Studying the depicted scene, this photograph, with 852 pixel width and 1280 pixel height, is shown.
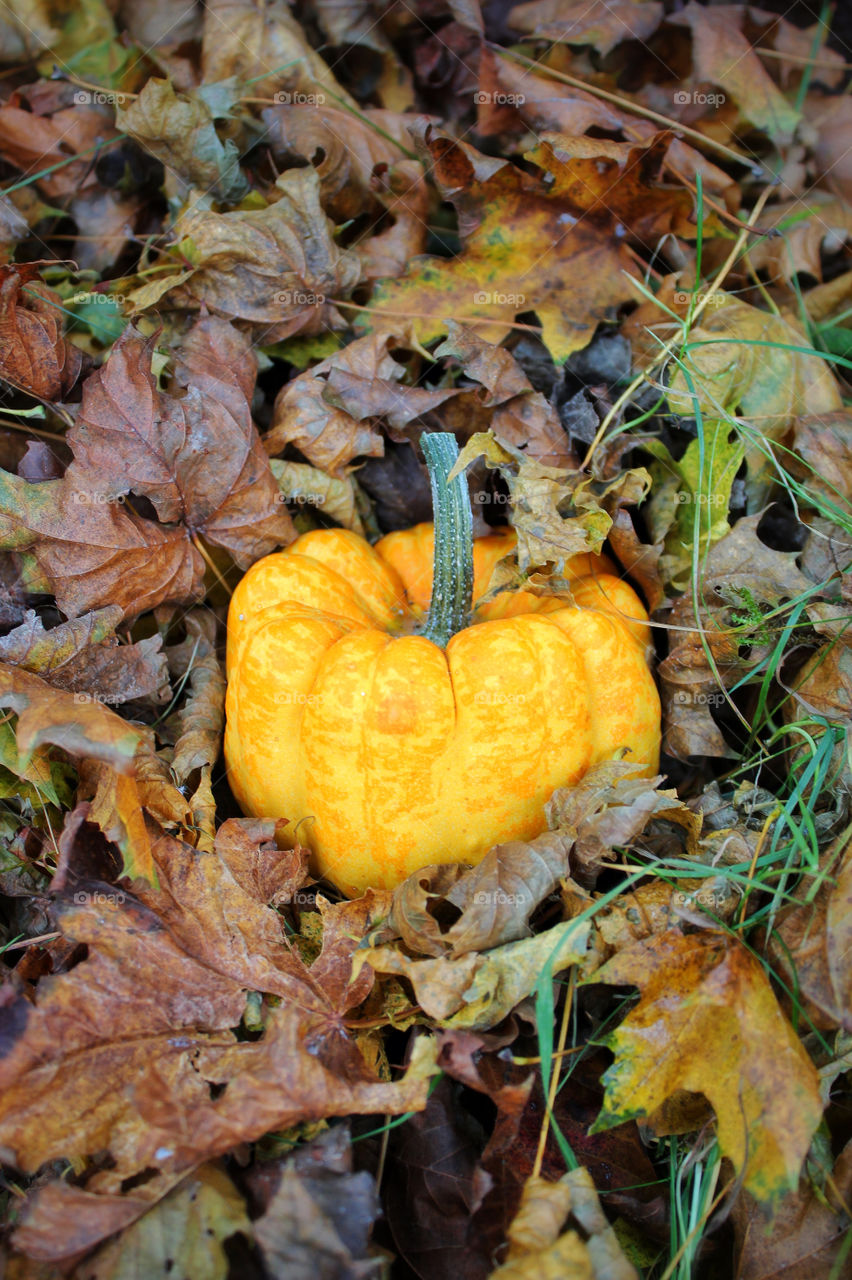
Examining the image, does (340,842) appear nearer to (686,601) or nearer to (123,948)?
(123,948)

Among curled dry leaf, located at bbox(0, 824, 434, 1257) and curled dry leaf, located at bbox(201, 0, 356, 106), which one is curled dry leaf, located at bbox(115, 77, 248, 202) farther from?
curled dry leaf, located at bbox(0, 824, 434, 1257)

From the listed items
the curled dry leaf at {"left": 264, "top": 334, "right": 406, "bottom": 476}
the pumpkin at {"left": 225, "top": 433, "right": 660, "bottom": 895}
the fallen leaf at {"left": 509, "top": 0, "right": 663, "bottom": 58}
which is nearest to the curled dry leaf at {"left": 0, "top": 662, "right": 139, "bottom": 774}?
the pumpkin at {"left": 225, "top": 433, "right": 660, "bottom": 895}

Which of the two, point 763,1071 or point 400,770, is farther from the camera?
point 400,770

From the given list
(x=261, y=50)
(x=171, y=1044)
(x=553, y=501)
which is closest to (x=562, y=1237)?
(x=171, y=1044)

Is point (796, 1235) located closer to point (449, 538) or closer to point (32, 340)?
point (449, 538)

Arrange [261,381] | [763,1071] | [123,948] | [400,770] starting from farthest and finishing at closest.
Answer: [261,381]
[400,770]
[123,948]
[763,1071]

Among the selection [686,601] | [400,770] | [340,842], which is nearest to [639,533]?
[686,601]
